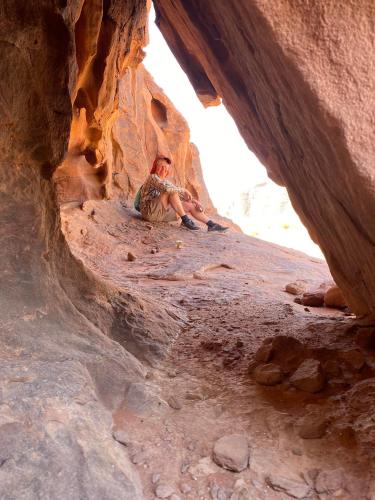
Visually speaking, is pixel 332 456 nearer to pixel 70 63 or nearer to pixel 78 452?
pixel 78 452

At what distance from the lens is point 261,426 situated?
177cm

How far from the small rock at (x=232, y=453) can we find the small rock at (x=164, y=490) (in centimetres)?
23

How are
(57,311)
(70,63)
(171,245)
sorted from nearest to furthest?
(57,311), (70,63), (171,245)

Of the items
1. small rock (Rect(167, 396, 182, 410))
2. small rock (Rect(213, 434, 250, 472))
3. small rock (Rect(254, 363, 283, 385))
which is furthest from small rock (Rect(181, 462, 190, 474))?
small rock (Rect(254, 363, 283, 385))

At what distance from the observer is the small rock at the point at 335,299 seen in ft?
11.7

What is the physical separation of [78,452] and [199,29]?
8.09 feet

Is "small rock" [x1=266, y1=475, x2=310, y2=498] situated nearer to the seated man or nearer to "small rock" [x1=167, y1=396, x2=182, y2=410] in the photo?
"small rock" [x1=167, y1=396, x2=182, y2=410]

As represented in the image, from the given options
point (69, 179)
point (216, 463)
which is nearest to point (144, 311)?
point (216, 463)

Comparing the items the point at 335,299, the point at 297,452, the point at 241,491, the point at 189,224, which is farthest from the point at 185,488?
the point at 189,224

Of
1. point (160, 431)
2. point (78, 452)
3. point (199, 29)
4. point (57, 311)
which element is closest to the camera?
point (78, 452)

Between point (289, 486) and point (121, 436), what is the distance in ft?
2.09

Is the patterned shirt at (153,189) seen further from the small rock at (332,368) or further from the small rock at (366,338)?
the small rock at (332,368)

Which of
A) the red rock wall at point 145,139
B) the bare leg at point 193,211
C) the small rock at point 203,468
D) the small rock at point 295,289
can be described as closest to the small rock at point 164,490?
the small rock at point 203,468

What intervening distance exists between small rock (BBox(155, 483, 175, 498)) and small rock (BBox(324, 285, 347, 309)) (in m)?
2.60
